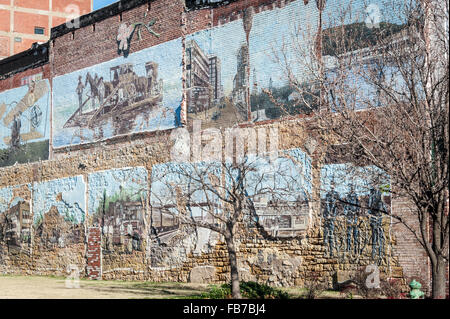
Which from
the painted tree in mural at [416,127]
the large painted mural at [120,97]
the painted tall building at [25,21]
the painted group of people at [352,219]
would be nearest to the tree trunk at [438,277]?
the painted tree in mural at [416,127]

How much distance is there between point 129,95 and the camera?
2159 centimetres

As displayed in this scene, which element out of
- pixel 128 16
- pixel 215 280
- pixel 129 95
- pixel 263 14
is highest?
pixel 128 16

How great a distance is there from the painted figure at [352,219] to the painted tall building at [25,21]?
1404 inches

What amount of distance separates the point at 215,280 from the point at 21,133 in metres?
12.4

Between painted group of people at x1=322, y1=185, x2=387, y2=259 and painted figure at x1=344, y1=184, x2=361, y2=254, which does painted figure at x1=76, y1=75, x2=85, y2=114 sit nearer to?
painted group of people at x1=322, y1=185, x2=387, y2=259

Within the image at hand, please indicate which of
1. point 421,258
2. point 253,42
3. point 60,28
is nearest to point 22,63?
point 60,28

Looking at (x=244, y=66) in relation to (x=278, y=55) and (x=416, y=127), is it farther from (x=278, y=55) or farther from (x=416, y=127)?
(x=416, y=127)

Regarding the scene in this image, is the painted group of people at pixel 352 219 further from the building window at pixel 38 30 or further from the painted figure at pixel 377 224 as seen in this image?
the building window at pixel 38 30

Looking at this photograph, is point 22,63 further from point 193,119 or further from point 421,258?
point 421,258

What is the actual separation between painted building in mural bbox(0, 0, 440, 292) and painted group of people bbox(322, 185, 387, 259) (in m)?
0.03

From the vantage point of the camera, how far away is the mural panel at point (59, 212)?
22.5 m

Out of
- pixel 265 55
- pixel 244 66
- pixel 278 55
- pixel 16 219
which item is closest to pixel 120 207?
pixel 244 66

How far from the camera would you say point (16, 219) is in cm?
2528

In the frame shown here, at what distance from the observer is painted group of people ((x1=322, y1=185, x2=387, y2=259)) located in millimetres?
14547
